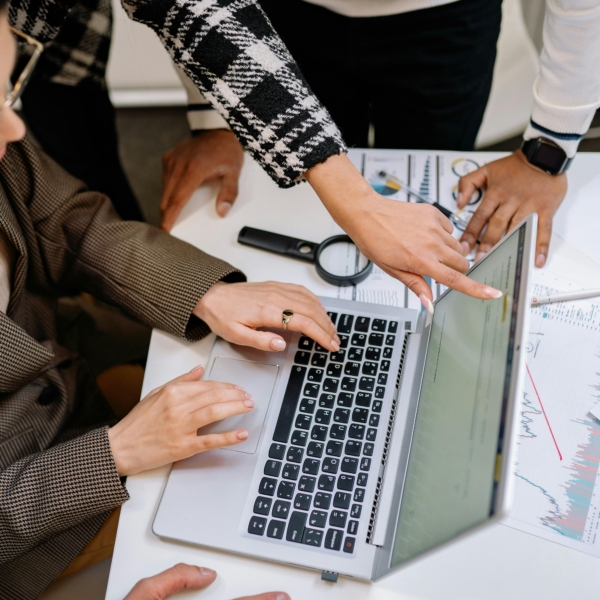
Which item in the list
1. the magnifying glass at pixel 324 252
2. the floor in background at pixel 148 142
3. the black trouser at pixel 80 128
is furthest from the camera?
the floor in background at pixel 148 142

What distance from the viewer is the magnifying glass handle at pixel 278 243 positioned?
0.89m

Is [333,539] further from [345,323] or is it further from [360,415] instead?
[345,323]

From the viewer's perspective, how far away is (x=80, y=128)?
54.0 inches

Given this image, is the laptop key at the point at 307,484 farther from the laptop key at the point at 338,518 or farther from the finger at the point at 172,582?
the finger at the point at 172,582

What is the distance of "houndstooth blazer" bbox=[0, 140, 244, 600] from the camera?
2.30 ft

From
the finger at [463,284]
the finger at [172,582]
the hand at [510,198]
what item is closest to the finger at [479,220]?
the hand at [510,198]

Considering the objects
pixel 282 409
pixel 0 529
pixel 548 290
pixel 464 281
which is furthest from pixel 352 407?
pixel 0 529

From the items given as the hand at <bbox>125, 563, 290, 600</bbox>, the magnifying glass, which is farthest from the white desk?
the magnifying glass

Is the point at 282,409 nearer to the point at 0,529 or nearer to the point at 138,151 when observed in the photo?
the point at 0,529

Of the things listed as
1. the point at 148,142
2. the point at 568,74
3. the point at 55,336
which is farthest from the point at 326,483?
the point at 148,142

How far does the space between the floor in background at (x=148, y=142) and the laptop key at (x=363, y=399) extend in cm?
139

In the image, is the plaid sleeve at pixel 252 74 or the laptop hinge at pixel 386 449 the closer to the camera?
the laptop hinge at pixel 386 449

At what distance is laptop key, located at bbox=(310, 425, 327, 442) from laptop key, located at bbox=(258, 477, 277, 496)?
76 mm

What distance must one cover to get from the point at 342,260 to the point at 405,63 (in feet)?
1.36
